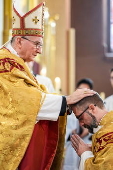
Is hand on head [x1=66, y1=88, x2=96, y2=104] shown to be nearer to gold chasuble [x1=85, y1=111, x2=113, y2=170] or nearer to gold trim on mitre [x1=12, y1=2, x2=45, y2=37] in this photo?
gold chasuble [x1=85, y1=111, x2=113, y2=170]

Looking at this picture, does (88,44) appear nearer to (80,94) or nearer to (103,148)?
(80,94)

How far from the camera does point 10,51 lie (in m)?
3.09

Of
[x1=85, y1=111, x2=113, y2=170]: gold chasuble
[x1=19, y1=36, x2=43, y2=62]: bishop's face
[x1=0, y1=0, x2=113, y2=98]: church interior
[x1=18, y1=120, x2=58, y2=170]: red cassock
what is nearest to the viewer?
[x1=85, y1=111, x2=113, y2=170]: gold chasuble

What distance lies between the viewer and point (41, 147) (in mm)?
3039

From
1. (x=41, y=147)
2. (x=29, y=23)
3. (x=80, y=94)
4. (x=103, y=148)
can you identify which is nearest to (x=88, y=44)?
(x=29, y=23)

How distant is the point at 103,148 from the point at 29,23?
1.13 m

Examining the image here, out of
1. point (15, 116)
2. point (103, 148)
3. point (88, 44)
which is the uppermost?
point (88, 44)

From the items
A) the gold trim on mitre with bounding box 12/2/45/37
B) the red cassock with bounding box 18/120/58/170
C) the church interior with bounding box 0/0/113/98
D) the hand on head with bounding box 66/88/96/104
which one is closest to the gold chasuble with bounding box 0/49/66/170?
the red cassock with bounding box 18/120/58/170

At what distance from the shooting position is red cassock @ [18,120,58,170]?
2975 millimetres

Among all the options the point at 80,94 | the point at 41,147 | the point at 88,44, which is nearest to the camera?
the point at 80,94

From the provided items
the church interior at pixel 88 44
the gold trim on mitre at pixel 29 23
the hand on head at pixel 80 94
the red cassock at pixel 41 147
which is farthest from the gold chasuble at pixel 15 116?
the church interior at pixel 88 44

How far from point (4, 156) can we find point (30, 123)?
11.0 inches

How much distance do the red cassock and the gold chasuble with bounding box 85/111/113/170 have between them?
419 millimetres

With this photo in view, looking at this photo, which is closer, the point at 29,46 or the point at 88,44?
the point at 29,46
